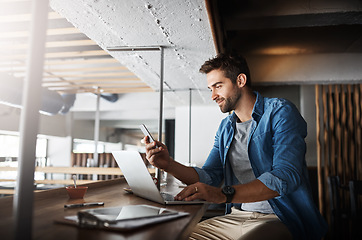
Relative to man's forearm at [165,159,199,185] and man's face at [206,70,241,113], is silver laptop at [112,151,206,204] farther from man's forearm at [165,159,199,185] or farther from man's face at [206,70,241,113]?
man's face at [206,70,241,113]

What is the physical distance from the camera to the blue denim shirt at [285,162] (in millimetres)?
1481

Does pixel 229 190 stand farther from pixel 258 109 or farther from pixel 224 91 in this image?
pixel 224 91

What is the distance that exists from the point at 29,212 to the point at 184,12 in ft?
4.69

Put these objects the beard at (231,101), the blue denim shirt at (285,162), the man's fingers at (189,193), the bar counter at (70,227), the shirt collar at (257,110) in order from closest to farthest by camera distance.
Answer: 1. the bar counter at (70,227)
2. the man's fingers at (189,193)
3. the blue denim shirt at (285,162)
4. the shirt collar at (257,110)
5. the beard at (231,101)

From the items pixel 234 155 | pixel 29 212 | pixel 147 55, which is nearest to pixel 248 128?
pixel 234 155

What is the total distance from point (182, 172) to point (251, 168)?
448 mm

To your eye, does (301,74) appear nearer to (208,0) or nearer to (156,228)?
(208,0)

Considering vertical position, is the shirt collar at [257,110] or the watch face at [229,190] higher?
the shirt collar at [257,110]

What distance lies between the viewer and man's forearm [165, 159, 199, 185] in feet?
5.84

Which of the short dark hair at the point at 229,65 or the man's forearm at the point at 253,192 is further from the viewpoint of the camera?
the short dark hair at the point at 229,65

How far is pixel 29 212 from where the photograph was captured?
65cm

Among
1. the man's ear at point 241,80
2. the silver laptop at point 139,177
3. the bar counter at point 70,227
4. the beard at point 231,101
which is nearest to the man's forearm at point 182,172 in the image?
the silver laptop at point 139,177

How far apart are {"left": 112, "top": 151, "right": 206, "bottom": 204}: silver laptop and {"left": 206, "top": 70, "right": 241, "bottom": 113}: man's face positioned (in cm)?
81

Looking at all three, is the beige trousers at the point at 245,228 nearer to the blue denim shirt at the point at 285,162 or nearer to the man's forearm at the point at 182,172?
the blue denim shirt at the point at 285,162
